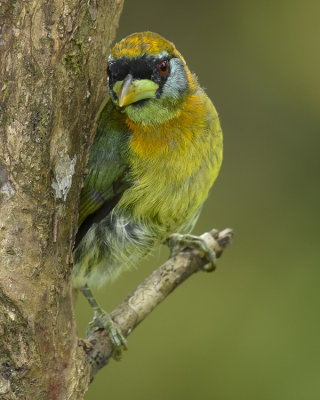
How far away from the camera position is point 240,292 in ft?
15.0

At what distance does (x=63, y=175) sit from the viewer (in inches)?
79.8

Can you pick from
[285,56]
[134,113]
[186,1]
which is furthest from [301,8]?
[134,113]

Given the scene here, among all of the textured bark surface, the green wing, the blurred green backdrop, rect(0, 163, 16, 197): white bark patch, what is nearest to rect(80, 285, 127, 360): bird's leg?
the green wing

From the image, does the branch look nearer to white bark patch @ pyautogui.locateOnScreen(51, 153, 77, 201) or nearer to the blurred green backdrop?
white bark patch @ pyautogui.locateOnScreen(51, 153, 77, 201)

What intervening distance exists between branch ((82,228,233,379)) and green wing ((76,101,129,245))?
280 millimetres

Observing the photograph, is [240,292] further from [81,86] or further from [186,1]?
[81,86]

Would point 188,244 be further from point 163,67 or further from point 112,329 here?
point 163,67

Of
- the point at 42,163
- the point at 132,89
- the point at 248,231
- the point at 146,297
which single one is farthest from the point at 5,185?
the point at 248,231

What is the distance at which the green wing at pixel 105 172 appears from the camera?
2.61 metres

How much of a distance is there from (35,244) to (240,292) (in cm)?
268

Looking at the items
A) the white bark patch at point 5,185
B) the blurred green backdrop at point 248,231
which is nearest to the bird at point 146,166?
the white bark patch at point 5,185

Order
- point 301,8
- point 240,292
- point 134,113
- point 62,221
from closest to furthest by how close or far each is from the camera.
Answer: point 62,221 < point 134,113 < point 240,292 < point 301,8

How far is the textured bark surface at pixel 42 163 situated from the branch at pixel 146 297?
1.00 ft

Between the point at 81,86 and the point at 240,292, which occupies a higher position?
the point at 81,86
